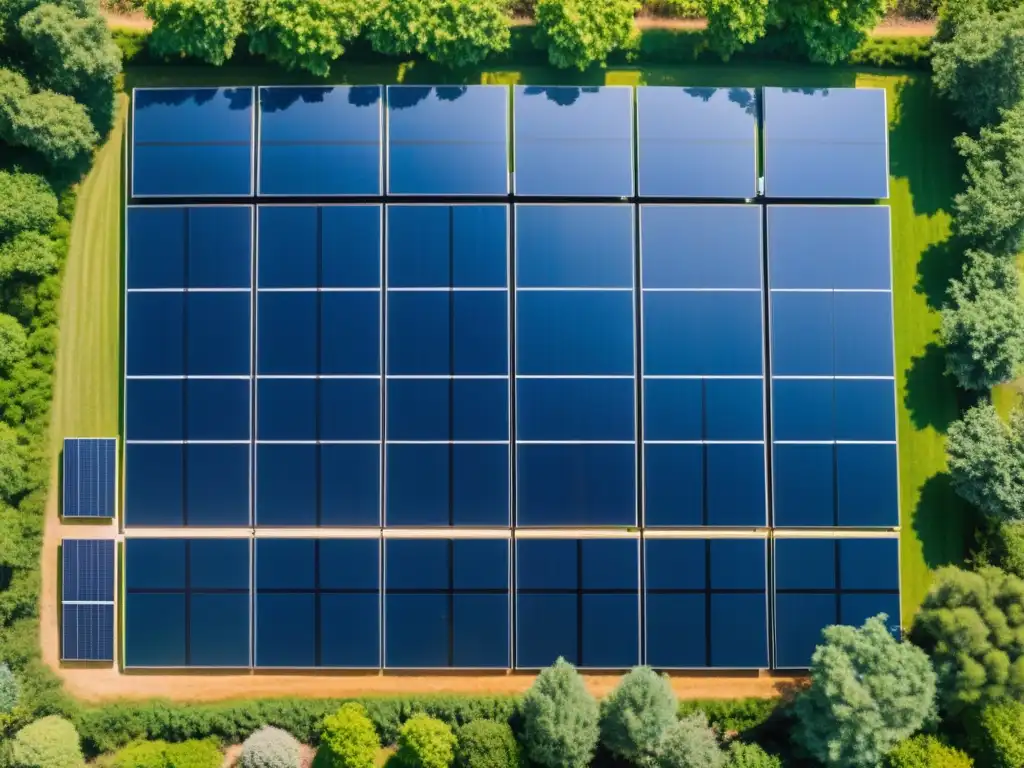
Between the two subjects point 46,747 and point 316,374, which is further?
point 316,374

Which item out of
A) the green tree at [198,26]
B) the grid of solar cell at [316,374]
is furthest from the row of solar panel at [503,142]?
the grid of solar cell at [316,374]

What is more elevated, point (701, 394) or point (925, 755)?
point (701, 394)

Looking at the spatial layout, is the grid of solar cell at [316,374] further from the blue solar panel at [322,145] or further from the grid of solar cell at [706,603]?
the grid of solar cell at [706,603]

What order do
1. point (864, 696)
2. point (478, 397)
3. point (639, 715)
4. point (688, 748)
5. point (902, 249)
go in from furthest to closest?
point (902, 249), point (478, 397), point (688, 748), point (639, 715), point (864, 696)

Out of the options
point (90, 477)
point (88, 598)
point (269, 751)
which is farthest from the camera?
point (90, 477)

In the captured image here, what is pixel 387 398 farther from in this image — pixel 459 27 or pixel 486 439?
pixel 459 27

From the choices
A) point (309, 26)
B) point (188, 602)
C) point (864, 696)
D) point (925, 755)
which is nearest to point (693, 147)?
point (309, 26)

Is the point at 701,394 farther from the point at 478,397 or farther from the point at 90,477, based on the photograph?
the point at 90,477
